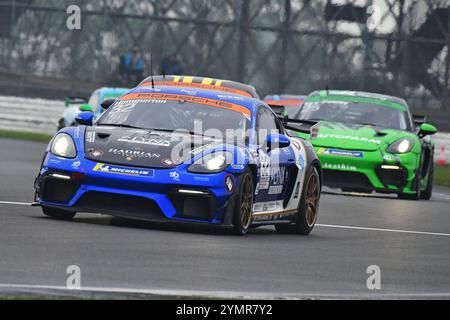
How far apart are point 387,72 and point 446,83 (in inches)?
57.1

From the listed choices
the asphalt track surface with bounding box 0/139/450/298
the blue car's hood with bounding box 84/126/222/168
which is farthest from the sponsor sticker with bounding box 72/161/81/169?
the asphalt track surface with bounding box 0/139/450/298

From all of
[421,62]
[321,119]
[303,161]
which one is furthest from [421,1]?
[303,161]

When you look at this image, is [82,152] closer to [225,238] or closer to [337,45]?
[225,238]

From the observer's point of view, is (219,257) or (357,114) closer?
(219,257)

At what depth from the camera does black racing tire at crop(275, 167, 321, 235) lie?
1425cm

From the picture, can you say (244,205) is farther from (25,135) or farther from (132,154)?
(25,135)

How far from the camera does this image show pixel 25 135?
3634 centimetres

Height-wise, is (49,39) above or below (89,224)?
below

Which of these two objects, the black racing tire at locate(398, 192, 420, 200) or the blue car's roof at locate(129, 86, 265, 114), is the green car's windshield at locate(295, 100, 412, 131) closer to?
the black racing tire at locate(398, 192, 420, 200)

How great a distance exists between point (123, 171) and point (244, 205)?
108cm

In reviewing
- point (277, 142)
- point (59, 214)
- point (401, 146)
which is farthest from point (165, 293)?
point (401, 146)

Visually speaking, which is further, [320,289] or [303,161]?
[303,161]

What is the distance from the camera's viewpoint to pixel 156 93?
14039 millimetres

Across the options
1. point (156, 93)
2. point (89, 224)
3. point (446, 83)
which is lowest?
point (446, 83)
